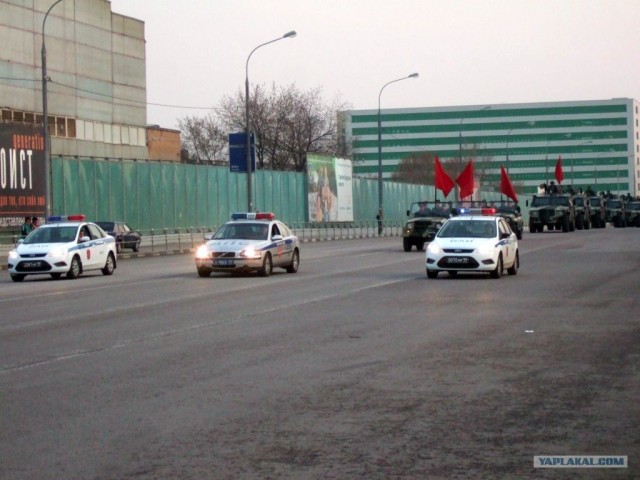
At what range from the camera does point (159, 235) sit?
197 feet

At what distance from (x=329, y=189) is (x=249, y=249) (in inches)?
1982

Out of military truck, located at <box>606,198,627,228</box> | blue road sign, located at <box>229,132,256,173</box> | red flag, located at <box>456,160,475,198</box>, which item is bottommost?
military truck, located at <box>606,198,627,228</box>

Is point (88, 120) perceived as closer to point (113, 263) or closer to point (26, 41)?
point (26, 41)

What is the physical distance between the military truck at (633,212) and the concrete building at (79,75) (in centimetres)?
4060

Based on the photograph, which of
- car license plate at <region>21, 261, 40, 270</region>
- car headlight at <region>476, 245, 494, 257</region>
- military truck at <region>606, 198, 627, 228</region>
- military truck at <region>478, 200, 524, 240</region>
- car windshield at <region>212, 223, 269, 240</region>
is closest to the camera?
car headlight at <region>476, 245, 494, 257</region>

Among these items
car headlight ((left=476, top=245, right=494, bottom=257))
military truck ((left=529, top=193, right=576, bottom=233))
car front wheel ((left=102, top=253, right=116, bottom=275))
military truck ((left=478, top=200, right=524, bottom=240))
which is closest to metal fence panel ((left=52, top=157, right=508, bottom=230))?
military truck ((left=529, top=193, right=576, bottom=233))

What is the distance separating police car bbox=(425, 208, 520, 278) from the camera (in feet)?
91.6

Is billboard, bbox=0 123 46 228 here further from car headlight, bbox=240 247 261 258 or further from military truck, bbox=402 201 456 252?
car headlight, bbox=240 247 261 258

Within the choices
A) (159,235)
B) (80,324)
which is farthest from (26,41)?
(80,324)

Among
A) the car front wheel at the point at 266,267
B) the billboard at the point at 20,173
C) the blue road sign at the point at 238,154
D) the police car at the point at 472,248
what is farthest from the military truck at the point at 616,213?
the car front wheel at the point at 266,267

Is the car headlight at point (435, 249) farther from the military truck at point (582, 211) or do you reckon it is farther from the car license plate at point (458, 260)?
the military truck at point (582, 211)

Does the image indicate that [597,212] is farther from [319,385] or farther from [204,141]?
[319,385]

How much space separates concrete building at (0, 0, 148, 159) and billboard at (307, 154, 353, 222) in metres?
13.9

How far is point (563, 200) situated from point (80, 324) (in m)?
63.6
